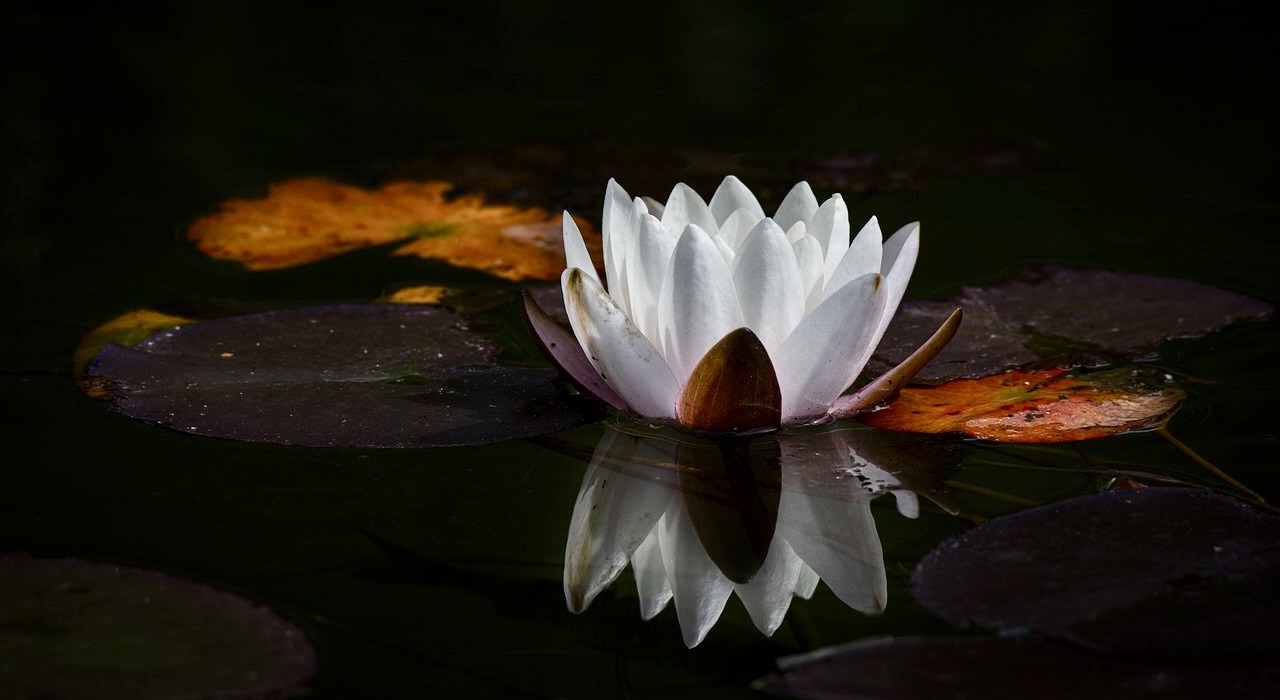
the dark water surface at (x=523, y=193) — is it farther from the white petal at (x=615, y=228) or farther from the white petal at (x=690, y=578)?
the white petal at (x=615, y=228)

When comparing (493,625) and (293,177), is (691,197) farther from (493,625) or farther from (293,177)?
(293,177)

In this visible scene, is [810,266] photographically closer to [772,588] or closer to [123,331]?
[772,588]

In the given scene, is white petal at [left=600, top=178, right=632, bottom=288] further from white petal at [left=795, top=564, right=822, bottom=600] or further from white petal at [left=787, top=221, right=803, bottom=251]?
white petal at [left=795, top=564, right=822, bottom=600]

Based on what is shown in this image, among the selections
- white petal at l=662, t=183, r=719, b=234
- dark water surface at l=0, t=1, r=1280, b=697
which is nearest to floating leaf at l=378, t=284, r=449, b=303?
dark water surface at l=0, t=1, r=1280, b=697

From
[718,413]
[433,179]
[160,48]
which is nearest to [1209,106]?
[433,179]

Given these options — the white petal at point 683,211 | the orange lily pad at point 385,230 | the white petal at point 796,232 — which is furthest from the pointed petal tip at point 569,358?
the orange lily pad at point 385,230
